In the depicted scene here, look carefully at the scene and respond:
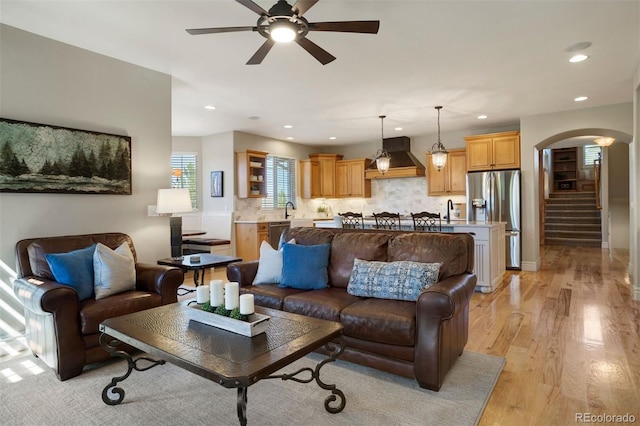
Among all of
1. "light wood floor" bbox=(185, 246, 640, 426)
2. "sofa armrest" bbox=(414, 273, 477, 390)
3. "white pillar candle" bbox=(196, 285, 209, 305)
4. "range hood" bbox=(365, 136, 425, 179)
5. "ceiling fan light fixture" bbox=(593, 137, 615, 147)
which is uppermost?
"ceiling fan light fixture" bbox=(593, 137, 615, 147)

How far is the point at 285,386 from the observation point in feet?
7.53

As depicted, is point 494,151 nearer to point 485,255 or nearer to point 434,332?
point 485,255

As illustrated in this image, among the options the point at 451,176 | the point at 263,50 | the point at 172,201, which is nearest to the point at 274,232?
the point at 172,201

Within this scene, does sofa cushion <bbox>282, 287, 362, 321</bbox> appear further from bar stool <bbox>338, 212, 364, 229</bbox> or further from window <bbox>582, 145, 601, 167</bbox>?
window <bbox>582, 145, 601, 167</bbox>

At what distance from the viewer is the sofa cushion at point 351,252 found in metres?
3.06

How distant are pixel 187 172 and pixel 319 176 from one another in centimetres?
307

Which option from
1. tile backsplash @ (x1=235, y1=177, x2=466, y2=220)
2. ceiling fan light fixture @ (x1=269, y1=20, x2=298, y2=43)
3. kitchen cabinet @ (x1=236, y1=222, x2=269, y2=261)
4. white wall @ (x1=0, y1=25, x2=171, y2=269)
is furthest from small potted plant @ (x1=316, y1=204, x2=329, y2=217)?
ceiling fan light fixture @ (x1=269, y1=20, x2=298, y2=43)

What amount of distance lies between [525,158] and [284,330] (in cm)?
586

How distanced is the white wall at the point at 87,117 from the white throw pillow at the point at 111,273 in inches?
30.8

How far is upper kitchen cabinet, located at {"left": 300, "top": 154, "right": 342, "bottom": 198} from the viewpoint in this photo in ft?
28.0

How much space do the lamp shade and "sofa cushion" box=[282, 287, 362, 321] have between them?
1.78 m

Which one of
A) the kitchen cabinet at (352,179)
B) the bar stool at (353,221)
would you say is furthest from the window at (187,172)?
the bar stool at (353,221)
